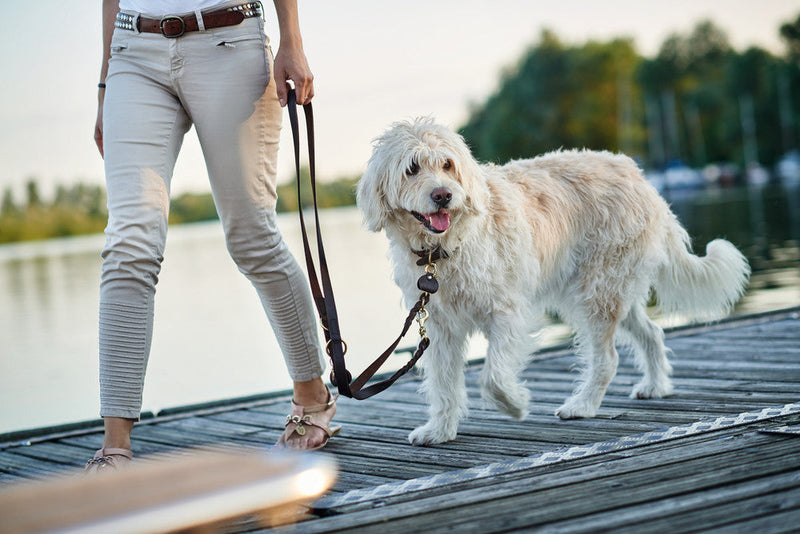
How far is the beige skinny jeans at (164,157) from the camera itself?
11.9 ft

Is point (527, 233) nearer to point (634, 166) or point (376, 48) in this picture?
point (634, 166)

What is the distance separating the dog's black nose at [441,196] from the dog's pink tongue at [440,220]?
6cm

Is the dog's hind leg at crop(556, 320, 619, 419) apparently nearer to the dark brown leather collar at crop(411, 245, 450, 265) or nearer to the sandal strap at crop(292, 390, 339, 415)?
the dark brown leather collar at crop(411, 245, 450, 265)

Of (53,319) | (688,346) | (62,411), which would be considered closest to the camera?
(688,346)

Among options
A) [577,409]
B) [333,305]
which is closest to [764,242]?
[577,409]

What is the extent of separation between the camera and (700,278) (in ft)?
16.3

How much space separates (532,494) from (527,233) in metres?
1.74

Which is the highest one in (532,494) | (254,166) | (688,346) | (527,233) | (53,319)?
(254,166)

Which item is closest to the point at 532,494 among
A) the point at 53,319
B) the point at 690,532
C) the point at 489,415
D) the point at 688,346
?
the point at 690,532

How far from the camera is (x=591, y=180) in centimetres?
479

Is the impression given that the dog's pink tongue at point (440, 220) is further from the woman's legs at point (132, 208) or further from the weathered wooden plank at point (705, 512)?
the weathered wooden plank at point (705, 512)

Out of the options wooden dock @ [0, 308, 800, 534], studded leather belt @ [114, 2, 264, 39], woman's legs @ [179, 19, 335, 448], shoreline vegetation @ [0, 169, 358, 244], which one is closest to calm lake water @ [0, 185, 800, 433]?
wooden dock @ [0, 308, 800, 534]

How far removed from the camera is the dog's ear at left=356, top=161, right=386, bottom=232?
4.09m

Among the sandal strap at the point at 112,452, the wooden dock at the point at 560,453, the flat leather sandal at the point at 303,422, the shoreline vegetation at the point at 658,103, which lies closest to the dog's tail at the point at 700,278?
the wooden dock at the point at 560,453
